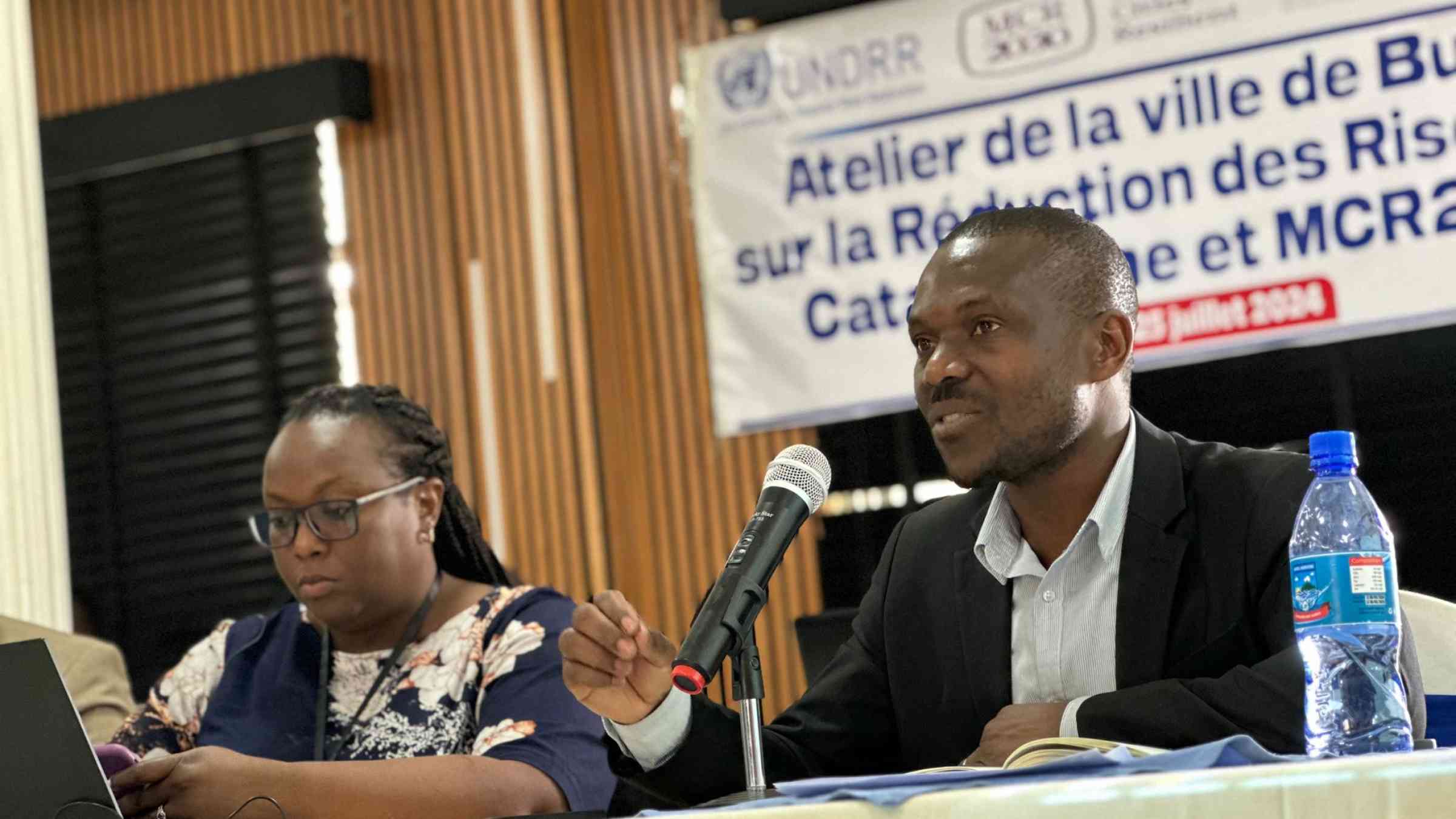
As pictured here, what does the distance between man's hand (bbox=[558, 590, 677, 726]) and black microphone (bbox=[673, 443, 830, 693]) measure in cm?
18

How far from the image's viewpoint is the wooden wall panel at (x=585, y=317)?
548cm

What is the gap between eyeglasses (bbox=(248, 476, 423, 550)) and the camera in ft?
8.66

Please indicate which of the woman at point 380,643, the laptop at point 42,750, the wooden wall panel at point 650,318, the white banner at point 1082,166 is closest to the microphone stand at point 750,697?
the laptop at point 42,750

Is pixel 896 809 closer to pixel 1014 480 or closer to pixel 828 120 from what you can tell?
pixel 1014 480

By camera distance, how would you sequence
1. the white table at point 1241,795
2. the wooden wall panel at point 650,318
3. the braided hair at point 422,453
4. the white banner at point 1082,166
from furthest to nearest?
1. the wooden wall panel at point 650,318
2. the white banner at point 1082,166
3. the braided hair at point 422,453
4. the white table at point 1241,795

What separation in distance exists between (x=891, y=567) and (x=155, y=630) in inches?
180

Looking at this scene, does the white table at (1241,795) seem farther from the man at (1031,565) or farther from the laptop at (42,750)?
the laptop at (42,750)

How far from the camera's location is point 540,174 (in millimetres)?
5598

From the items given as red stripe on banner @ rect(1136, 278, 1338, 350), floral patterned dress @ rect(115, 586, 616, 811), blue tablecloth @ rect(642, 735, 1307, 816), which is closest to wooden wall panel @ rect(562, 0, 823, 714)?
red stripe on banner @ rect(1136, 278, 1338, 350)

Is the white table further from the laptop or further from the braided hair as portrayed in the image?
the braided hair

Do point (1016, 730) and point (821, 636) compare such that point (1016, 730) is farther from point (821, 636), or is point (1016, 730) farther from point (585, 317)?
point (585, 317)

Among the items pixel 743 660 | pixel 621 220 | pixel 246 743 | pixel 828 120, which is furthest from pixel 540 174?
pixel 743 660

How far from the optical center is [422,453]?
280 cm

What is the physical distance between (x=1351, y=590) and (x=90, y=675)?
2.64 meters
